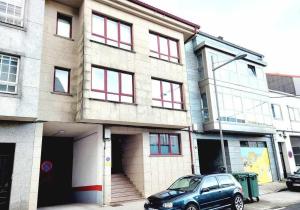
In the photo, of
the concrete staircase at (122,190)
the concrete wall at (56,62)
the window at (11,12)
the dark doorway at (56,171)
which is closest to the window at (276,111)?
the concrete staircase at (122,190)

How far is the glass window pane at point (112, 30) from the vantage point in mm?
14602

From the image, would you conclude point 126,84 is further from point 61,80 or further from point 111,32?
point 61,80

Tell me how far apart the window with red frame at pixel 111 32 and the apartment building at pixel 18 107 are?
341 cm

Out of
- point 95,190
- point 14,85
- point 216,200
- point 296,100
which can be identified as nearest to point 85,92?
point 14,85

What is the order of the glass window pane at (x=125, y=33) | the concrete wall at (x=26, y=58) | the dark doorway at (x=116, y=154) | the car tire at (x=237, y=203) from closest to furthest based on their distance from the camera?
the car tire at (x=237, y=203) < the concrete wall at (x=26, y=58) < the glass window pane at (x=125, y=33) < the dark doorway at (x=116, y=154)

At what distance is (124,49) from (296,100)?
859 inches

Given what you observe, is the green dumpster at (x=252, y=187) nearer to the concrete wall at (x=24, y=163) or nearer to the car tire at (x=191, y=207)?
the car tire at (x=191, y=207)

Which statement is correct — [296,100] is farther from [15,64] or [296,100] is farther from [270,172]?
[15,64]

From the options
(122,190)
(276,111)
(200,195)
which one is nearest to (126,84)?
(122,190)

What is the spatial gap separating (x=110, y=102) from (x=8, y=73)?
16.2 feet

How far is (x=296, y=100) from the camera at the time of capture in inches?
1068

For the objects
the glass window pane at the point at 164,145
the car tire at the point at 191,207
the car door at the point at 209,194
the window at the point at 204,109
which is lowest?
the car tire at the point at 191,207

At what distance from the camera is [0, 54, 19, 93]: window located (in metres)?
11.0

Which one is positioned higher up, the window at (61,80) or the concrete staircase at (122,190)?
the window at (61,80)
